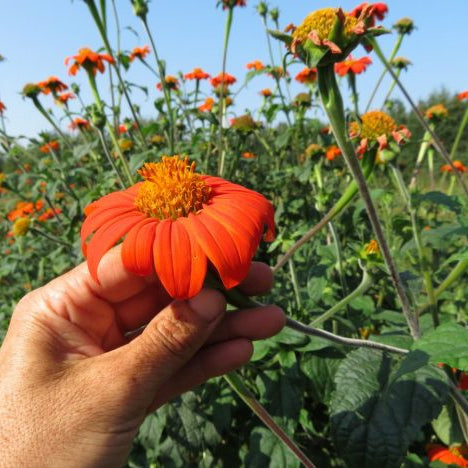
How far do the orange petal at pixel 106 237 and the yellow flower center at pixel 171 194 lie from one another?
0.04 metres

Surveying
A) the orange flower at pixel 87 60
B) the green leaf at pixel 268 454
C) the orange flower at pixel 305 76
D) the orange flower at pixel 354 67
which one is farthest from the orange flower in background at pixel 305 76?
the green leaf at pixel 268 454

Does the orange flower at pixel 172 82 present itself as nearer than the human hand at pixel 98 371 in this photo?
No

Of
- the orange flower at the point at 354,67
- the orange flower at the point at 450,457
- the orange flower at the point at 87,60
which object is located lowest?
the orange flower at the point at 450,457

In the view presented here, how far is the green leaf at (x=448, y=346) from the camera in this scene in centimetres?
68

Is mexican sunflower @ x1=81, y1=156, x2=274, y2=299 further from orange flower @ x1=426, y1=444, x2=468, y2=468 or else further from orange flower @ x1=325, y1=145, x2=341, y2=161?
orange flower @ x1=325, y1=145, x2=341, y2=161

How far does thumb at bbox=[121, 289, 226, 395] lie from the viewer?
83 cm

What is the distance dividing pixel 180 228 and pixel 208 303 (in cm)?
15

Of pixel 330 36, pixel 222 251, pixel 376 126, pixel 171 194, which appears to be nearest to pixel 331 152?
pixel 376 126

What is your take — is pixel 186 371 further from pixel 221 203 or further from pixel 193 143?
pixel 193 143

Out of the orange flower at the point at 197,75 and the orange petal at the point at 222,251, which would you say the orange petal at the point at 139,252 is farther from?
the orange flower at the point at 197,75

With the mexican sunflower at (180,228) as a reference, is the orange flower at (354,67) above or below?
above

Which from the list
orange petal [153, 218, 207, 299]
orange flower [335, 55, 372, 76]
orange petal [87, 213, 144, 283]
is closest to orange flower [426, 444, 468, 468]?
orange petal [153, 218, 207, 299]

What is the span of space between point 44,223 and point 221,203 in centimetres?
247

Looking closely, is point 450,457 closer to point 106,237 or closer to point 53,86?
point 106,237
